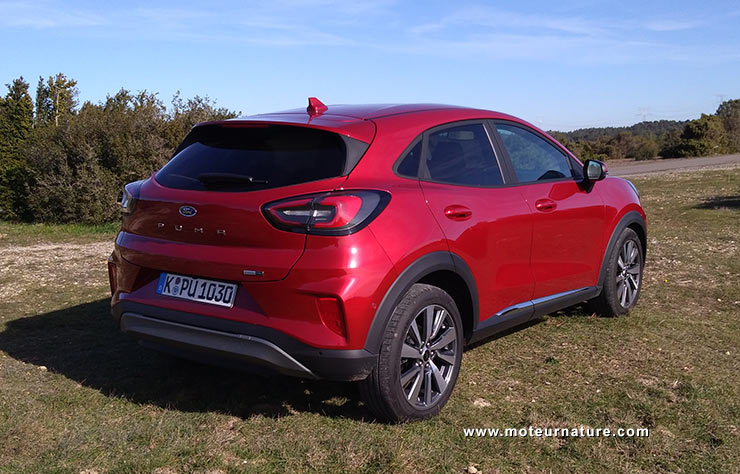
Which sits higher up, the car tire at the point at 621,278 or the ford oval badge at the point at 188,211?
the ford oval badge at the point at 188,211

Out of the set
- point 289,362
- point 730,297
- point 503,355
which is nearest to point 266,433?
point 289,362

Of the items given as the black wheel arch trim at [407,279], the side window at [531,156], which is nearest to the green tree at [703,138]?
the side window at [531,156]

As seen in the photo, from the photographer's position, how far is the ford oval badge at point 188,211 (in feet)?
12.5

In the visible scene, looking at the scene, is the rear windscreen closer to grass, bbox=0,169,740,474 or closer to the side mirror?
grass, bbox=0,169,740,474

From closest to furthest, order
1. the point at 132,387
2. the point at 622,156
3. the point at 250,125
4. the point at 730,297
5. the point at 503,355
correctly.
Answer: the point at 250,125
the point at 132,387
the point at 503,355
the point at 730,297
the point at 622,156

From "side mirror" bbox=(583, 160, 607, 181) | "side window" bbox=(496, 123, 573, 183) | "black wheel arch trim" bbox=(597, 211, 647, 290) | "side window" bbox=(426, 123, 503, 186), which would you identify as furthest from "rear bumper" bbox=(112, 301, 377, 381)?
"black wheel arch trim" bbox=(597, 211, 647, 290)

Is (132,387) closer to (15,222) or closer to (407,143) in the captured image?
(407,143)

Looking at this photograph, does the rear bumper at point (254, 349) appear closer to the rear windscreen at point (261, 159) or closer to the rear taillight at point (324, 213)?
the rear taillight at point (324, 213)

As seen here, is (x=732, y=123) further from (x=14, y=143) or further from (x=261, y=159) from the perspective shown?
(x=261, y=159)

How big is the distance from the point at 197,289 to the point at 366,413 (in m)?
1.16

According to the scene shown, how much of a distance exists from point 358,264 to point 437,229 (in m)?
0.66

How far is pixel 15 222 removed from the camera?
13906 millimetres

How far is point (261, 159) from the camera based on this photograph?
3.87 m

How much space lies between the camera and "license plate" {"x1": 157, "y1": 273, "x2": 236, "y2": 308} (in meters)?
3.68
